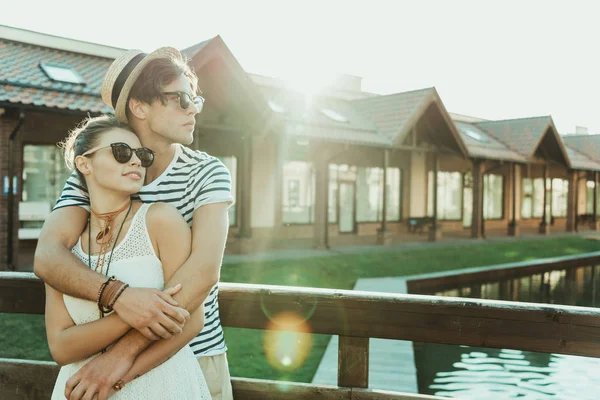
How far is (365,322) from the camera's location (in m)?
2.40

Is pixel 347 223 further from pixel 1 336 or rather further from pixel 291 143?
pixel 1 336

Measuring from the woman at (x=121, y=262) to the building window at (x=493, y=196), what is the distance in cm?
2812

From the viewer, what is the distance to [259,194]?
18875 mm

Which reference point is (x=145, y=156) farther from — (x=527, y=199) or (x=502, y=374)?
(x=527, y=199)

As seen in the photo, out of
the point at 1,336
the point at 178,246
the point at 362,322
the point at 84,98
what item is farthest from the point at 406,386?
the point at 84,98

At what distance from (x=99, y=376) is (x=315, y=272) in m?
10.8

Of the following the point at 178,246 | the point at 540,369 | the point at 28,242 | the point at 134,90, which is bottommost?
the point at 540,369

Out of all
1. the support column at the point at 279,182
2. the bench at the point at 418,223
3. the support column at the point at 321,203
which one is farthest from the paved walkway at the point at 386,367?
the bench at the point at 418,223

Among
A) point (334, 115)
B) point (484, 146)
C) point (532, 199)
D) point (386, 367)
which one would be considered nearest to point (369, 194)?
point (334, 115)

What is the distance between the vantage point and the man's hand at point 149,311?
5.16 ft

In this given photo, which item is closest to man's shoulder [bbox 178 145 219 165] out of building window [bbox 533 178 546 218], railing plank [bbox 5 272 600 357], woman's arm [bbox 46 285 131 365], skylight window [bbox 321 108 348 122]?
woman's arm [bbox 46 285 131 365]

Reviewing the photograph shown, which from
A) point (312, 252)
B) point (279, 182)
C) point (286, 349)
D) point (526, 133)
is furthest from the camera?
point (526, 133)

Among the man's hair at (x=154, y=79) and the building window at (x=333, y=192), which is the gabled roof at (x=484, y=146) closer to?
the building window at (x=333, y=192)

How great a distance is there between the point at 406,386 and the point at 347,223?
17.0 meters
